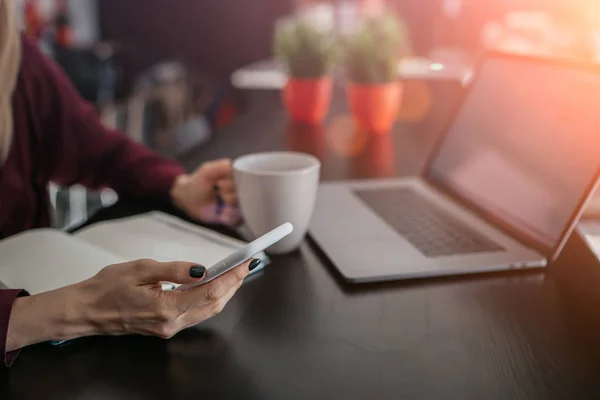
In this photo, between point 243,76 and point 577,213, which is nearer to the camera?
point 577,213

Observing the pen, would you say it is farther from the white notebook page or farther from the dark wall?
the dark wall

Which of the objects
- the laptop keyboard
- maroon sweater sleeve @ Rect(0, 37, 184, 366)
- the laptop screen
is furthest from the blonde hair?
the laptop screen

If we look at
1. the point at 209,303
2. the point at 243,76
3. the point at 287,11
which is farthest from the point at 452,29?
the point at 209,303

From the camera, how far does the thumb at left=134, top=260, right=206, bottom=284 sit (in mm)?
484

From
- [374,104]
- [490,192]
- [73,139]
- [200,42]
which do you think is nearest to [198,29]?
[200,42]

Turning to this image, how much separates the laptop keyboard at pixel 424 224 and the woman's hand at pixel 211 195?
21 cm

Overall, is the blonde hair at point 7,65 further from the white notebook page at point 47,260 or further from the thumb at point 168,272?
the thumb at point 168,272

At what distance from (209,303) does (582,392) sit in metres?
0.31

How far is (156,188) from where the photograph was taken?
0.93m

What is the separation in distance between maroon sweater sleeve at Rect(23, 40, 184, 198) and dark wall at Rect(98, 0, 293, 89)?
116 inches

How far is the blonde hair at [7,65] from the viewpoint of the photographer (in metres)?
0.94

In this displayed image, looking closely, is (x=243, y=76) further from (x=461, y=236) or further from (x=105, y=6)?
(x=105, y=6)

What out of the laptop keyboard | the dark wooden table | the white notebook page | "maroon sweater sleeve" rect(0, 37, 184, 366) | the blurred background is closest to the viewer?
the dark wooden table

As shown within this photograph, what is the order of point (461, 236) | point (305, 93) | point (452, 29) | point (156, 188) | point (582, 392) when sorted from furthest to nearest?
point (452, 29)
point (305, 93)
point (156, 188)
point (461, 236)
point (582, 392)
